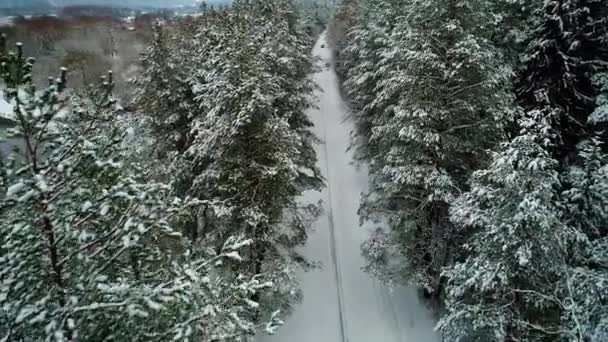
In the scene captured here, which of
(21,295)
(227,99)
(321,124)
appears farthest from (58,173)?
(321,124)

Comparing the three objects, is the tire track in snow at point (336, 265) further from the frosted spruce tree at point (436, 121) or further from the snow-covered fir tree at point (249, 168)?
the frosted spruce tree at point (436, 121)

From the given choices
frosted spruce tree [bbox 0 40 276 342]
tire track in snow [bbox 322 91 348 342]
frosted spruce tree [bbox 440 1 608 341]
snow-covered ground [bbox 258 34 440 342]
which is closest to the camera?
frosted spruce tree [bbox 0 40 276 342]

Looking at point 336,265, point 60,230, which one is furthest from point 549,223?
point 336,265

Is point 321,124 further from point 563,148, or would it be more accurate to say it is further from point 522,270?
point 522,270

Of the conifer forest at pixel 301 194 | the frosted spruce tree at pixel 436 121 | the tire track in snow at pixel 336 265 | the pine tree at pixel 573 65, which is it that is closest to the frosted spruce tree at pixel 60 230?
the conifer forest at pixel 301 194

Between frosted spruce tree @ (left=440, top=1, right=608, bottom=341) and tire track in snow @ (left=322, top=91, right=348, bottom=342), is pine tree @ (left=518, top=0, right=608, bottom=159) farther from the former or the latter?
tire track in snow @ (left=322, top=91, right=348, bottom=342)

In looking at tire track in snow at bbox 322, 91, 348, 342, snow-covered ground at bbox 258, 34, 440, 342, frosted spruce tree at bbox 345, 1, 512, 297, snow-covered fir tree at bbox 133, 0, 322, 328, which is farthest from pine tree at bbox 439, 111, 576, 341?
tire track in snow at bbox 322, 91, 348, 342

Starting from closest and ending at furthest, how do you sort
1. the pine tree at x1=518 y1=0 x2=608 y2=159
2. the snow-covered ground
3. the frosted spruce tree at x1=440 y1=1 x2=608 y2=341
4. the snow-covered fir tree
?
1. the frosted spruce tree at x1=440 y1=1 x2=608 y2=341
2. the pine tree at x1=518 y1=0 x2=608 y2=159
3. the snow-covered fir tree
4. the snow-covered ground

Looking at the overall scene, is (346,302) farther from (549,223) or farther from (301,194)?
(549,223)
